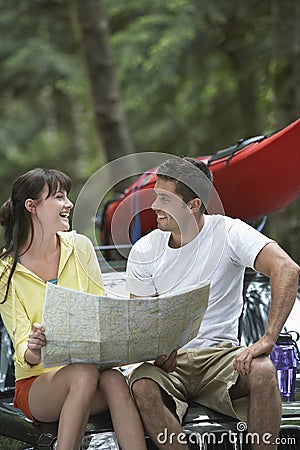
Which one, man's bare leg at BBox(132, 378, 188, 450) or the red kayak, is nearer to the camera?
man's bare leg at BBox(132, 378, 188, 450)

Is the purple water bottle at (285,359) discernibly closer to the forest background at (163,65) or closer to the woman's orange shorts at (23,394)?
the woman's orange shorts at (23,394)

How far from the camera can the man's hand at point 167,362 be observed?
3.49 meters

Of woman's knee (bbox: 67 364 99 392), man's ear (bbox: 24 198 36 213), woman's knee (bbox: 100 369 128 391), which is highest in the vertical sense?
man's ear (bbox: 24 198 36 213)

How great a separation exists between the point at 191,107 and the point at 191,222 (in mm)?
7528

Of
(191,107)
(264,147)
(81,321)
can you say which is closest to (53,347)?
(81,321)

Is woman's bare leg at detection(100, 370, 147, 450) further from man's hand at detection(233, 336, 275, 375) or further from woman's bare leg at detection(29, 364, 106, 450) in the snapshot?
man's hand at detection(233, 336, 275, 375)

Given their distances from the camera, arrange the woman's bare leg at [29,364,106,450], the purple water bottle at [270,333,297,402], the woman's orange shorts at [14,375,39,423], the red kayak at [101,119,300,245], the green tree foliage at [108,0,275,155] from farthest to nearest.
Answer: the green tree foliage at [108,0,275,155]
the red kayak at [101,119,300,245]
the purple water bottle at [270,333,297,402]
the woman's orange shorts at [14,375,39,423]
the woman's bare leg at [29,364,106,450]

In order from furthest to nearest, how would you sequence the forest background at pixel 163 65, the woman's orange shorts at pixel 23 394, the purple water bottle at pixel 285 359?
the forest background at pixel 163 65 < the purple water bottle at pixel 285 359 < the woman's orange shorts at pixel 23 394

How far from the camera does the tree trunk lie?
888 centimetres

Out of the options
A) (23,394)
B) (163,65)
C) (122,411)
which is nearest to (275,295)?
(122,411)

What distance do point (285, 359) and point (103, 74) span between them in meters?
5.76

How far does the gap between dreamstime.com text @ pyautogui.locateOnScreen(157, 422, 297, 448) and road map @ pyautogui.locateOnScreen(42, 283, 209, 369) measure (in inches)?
13.1

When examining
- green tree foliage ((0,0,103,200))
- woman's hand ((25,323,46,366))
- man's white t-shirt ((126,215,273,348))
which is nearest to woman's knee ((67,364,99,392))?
woman's hand ((25,323,46,366))

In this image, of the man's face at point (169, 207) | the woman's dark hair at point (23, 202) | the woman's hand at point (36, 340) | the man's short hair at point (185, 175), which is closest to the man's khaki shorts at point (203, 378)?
the woman's hand at point (36, 340)
